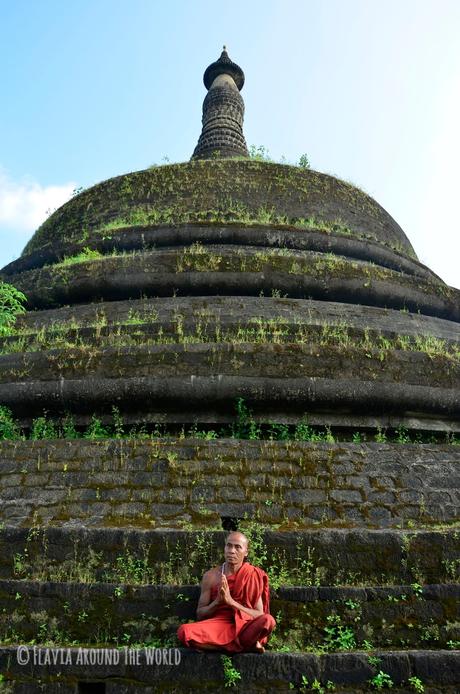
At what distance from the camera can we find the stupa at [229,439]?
314 cm

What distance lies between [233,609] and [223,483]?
120 centimetres

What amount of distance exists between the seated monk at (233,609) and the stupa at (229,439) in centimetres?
12

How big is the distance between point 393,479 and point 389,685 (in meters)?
1.56

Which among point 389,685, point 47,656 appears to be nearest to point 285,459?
point 389,685

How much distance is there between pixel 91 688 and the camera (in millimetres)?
2947

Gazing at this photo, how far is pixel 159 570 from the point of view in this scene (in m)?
3.42

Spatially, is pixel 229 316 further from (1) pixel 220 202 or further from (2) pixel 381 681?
(2) pixel 381 681

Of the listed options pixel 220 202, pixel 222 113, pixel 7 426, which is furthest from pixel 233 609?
pixel 222 113

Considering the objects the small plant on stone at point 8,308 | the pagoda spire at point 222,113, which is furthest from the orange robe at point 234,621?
the pagoda spire at point 222,113

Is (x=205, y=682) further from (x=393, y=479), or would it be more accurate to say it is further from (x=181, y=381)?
(x=181, y=381)

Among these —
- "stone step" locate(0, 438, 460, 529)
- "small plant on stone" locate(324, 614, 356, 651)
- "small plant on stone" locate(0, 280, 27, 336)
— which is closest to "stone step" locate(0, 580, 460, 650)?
"small plant on stone" locate(324, 614, 356, 651)

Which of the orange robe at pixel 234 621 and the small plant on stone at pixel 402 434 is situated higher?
the small plant on stone at pixel 402 434

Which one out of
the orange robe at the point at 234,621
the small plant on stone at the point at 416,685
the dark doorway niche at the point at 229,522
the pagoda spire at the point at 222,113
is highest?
the pagoda spire at the point at 222,113

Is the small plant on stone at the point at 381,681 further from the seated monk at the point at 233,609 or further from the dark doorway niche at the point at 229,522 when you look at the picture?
the dark doorway niche at the point at 229,522
